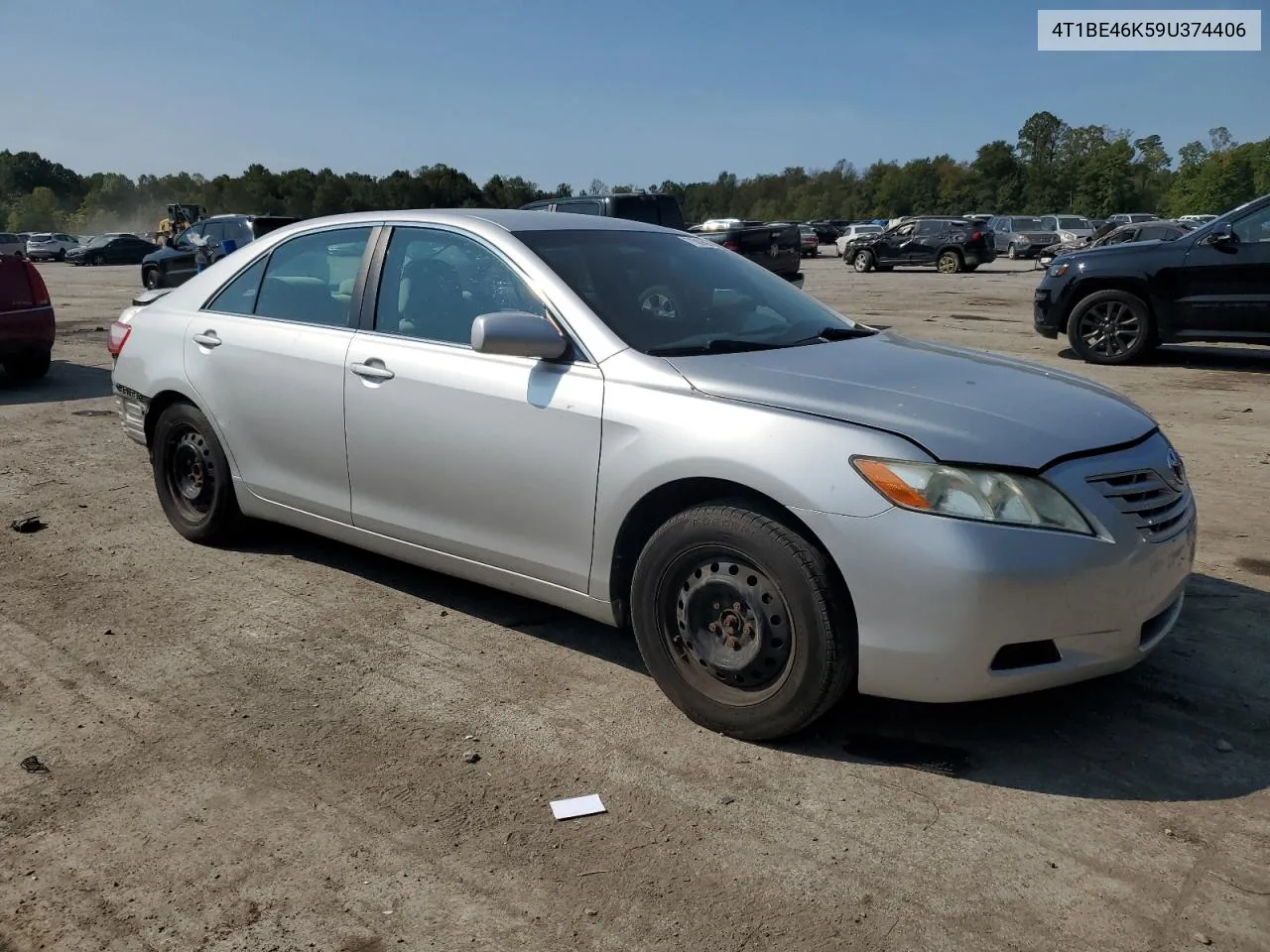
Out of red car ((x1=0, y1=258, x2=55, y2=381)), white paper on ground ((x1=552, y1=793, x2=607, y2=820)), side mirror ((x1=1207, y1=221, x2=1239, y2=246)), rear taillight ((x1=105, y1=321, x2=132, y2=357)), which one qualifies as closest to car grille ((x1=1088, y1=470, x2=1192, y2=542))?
white paper on ground ((x1=552, y1=793, x2=607, y2=820))

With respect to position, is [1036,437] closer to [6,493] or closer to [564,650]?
[564,650]

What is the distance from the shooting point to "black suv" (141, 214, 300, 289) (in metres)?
19.5

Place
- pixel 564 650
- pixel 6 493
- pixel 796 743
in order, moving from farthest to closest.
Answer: pixel 6 493
pixel 564 650
pixel 796 743

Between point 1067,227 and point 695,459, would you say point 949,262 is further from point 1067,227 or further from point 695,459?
point 695,459

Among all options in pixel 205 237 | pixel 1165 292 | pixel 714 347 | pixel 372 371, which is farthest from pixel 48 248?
pixel 714 347

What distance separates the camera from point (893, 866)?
269 cm

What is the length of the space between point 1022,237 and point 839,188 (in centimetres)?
8453

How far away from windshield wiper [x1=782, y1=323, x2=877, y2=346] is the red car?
360 inches

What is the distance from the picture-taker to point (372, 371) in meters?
4.20

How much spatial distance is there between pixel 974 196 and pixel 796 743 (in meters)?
105

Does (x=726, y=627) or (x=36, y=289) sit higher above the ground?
(x=36, y=289)

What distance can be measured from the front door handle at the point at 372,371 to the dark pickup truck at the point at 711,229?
12.4 metres

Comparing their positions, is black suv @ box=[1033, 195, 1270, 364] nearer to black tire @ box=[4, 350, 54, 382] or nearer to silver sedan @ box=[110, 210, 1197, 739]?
silver sedan @ box=[110, 210, 1197, 739]

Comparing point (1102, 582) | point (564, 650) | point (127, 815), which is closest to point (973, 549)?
point (1102, 582)
